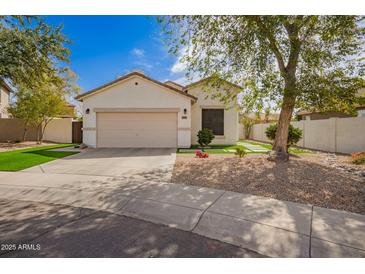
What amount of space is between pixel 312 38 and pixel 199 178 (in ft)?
19.2

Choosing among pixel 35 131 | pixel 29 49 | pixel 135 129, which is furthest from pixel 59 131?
pixel 29 49

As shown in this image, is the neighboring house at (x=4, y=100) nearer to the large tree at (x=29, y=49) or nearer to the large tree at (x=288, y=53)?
the large tree at (x=29, y=49)

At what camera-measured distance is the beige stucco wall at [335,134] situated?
9.65 meters

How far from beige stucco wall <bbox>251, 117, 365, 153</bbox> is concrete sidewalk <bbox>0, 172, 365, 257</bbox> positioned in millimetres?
8518

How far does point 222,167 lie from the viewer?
21.9 ft

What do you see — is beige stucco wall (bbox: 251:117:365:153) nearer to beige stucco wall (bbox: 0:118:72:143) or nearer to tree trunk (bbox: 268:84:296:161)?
tree trunk (bbox: 268:84:296:161)

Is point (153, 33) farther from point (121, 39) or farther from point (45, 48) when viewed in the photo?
point (45, 48)

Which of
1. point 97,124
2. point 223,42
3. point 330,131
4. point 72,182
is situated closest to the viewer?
point 72,182

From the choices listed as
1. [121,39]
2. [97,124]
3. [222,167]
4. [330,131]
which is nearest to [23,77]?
[121,39]

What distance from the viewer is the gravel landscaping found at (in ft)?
13.6

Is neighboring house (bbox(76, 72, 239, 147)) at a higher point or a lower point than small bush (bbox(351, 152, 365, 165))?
higher

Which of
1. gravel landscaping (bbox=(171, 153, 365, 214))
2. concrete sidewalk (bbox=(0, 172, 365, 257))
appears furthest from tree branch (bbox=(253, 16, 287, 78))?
concrete sidewalk (bbox=(0, 172, 365, 257))

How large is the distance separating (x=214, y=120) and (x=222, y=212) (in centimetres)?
1157
